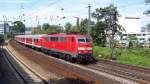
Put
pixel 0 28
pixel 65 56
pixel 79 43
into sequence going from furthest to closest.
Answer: pixel 0 28 < pixel 65 56 < pixel 79 43

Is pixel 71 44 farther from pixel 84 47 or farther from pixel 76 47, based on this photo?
pixel 84 47

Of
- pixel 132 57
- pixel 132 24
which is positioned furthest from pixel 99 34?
pixel 132 24

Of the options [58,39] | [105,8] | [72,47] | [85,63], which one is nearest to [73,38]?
[72,47]

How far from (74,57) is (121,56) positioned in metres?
7.40

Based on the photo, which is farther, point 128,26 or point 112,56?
point 128,26

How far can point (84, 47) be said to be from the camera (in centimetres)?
3497

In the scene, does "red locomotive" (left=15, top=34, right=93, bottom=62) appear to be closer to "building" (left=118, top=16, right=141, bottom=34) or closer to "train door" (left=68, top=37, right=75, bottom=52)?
"train door" (left=68, top=37, right=75, bottom=52)

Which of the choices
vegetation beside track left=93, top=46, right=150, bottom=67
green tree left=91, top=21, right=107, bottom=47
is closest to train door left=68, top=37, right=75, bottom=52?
vegetation beside track left=93, top=46, right=150, bottom=67

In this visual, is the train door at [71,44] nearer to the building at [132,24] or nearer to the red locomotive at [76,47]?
the red locomotive at [76,47]

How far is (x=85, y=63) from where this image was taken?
37.1 metres

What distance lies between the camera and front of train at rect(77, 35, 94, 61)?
34781 millimetres

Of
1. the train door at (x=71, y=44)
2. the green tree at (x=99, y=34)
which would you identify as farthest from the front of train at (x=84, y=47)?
the green tree at (x=99, y=34)

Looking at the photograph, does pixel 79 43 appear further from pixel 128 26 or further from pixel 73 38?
pixel 128 26

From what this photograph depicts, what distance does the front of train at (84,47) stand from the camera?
34781 mm
